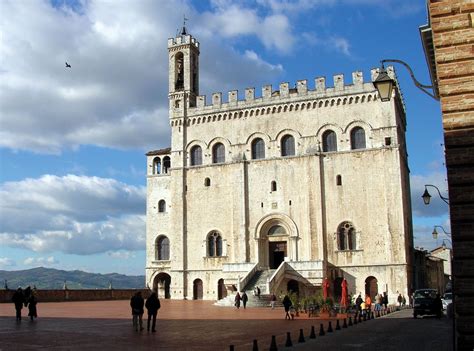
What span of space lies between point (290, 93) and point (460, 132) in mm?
38957

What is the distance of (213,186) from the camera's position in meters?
49.2

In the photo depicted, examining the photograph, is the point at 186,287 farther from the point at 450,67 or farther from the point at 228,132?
the point at 450,67

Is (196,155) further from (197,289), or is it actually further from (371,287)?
(371,287)

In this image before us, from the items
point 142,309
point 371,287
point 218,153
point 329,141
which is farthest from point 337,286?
point 142,309

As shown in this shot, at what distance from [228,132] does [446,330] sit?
30193 mm

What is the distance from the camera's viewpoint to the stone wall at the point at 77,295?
137 feet

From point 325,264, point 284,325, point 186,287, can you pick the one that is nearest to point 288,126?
point 325,264

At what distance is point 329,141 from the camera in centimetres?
4650

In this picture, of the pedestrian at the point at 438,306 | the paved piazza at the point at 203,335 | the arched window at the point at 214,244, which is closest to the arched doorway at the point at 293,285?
the arched window at the point at 214,244

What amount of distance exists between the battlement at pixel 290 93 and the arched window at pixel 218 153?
3047 millimetres

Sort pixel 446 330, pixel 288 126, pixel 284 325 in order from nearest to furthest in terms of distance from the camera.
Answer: pixel 446 330 < pixel 284 325 < pixel 288 126

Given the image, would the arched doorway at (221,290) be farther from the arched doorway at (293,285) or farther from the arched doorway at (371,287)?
the arched doorway at (371,287)

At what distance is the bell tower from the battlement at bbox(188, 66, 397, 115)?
1.22 meters

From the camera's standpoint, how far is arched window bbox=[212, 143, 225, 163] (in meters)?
50.0
